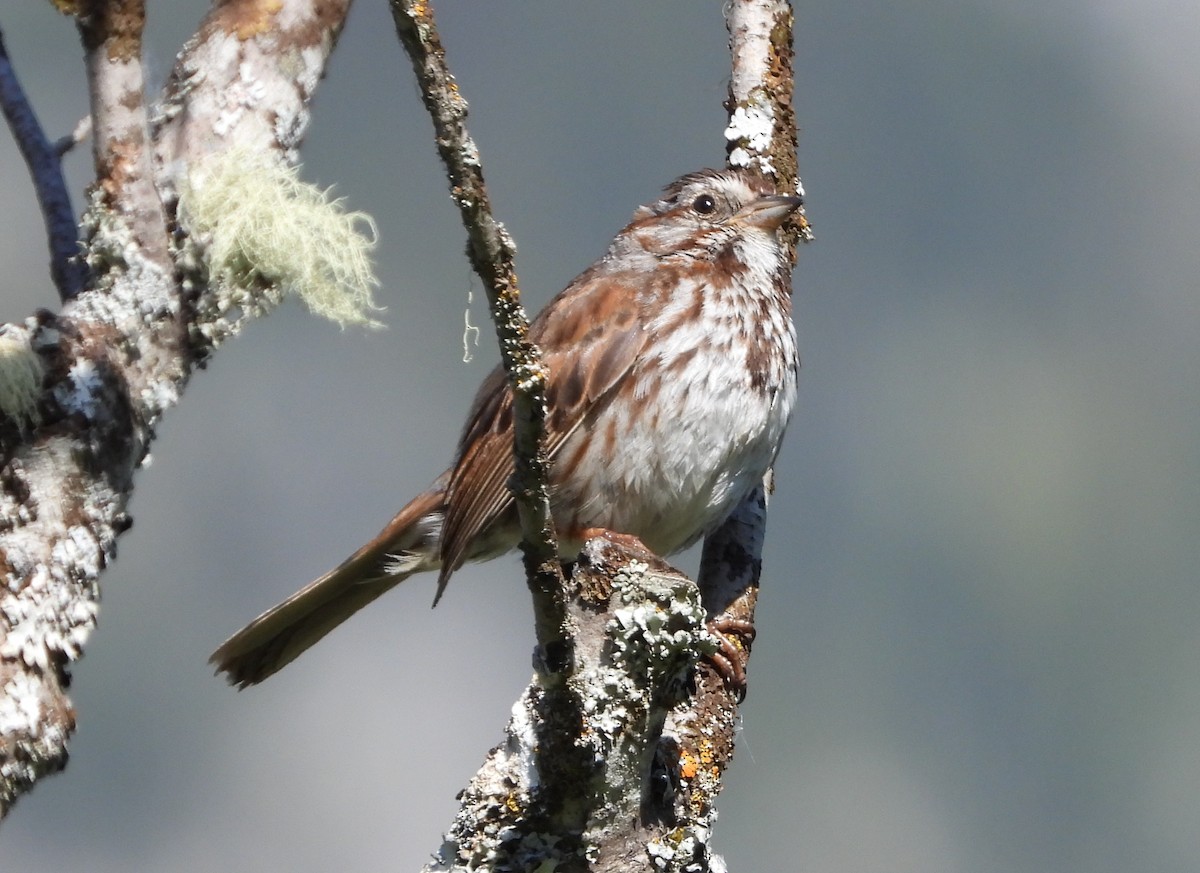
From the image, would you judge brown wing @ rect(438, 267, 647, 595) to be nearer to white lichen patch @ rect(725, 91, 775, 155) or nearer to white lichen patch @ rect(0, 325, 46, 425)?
white lichen patch @ rect(725, 91, 775, 155)

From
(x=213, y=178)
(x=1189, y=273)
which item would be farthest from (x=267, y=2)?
(x=1189, y=273)

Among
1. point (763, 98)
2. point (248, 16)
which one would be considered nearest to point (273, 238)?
point (248, 16)

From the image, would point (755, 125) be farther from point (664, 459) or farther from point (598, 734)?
point (598, 734)

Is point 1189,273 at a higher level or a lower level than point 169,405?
higher

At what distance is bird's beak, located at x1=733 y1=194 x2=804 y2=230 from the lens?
4977 millimetres

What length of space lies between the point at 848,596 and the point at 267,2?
27568 mm

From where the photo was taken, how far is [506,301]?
2.92m

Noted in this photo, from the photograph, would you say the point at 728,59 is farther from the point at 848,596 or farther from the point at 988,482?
the point at 988,482

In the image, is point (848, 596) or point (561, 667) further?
point (848, 596)

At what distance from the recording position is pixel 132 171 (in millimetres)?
4102

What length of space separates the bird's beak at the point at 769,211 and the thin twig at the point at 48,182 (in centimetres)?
191

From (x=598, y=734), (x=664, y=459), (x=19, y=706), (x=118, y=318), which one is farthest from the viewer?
(x=664, y=459)

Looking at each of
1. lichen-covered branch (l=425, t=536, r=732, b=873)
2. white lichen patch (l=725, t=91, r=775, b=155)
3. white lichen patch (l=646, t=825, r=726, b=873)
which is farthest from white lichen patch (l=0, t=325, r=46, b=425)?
white lichen patch (l=725, t=91, r=775, b=155)

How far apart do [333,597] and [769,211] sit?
170 cm
